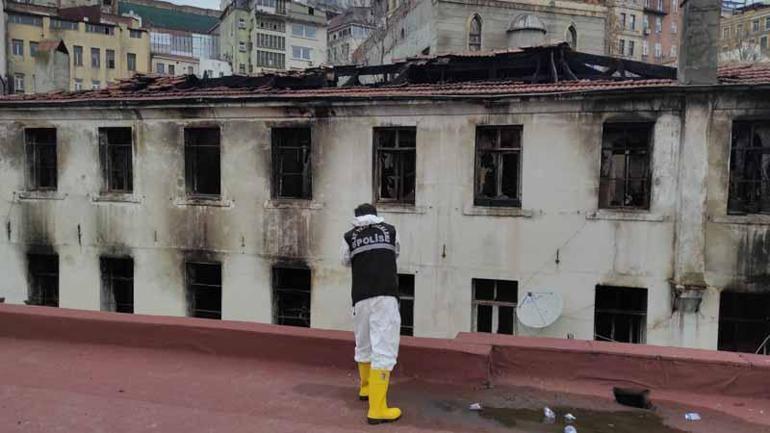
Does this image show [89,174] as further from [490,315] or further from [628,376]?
[628,376]

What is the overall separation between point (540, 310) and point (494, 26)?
20298 mm

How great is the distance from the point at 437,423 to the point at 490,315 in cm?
795

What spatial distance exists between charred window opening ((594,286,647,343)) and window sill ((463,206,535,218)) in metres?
2.07

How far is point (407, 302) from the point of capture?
1242 centimetres

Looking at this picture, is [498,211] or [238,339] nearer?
[238,339]

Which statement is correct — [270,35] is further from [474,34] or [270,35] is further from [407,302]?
[407,302]

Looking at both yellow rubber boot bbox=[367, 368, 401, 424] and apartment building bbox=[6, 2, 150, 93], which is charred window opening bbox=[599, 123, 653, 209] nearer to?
yellow rubber boot bbox=[367, 368, 401, 424]

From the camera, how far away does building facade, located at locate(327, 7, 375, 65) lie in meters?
80.1

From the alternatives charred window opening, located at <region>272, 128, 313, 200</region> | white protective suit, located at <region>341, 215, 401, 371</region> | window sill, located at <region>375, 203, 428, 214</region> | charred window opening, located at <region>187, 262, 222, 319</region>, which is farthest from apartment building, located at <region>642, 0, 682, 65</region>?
white protective suit, located at <region>341, 215, 401, 371</region>

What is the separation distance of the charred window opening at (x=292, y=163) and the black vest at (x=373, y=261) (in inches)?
326

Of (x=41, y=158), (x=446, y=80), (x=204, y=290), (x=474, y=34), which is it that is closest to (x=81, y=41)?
(x=474, y=34)

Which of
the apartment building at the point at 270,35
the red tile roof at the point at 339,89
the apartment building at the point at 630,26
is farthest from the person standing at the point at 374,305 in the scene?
the apartment building at the point at 630,26

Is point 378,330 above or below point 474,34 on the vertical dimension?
below

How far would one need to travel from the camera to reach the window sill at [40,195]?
14.3 metres
